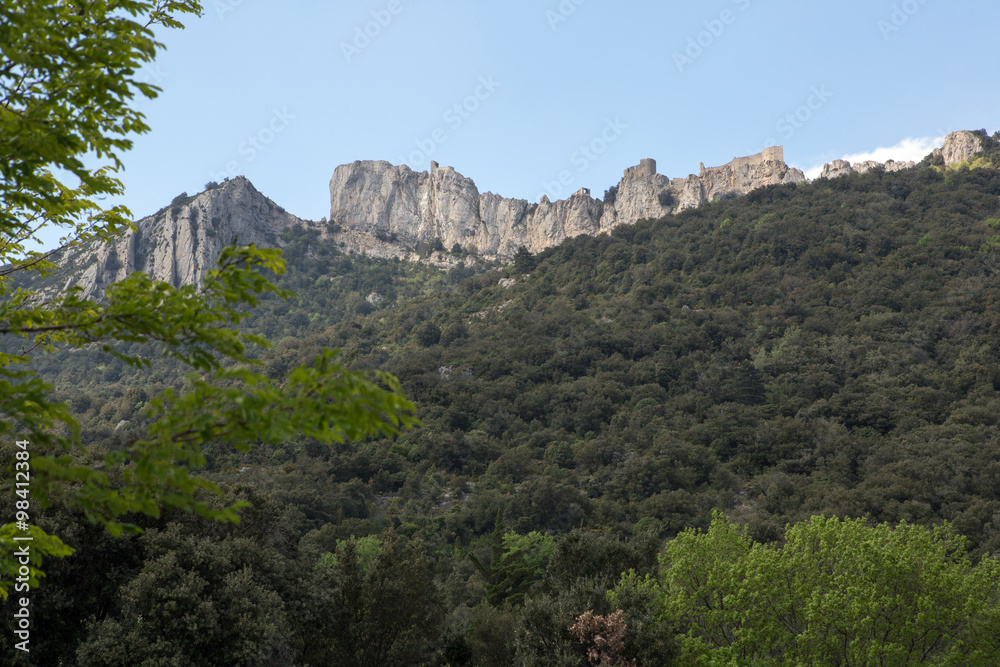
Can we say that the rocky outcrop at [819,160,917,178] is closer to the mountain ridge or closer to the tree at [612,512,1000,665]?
the mountain ridge

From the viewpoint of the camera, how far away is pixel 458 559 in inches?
968

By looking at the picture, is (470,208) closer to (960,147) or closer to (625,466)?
(960,147)

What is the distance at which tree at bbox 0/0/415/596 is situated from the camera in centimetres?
300

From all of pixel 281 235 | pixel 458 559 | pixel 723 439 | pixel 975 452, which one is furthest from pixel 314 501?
pixel 281 235

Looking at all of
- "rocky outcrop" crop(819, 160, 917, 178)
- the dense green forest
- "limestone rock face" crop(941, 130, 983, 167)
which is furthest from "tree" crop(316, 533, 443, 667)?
"limestone rock face" crop(941, 130, 983, 167)

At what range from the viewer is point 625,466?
30.3 m

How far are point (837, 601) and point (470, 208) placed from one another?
299 ft

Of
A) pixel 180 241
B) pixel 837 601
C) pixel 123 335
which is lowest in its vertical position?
pixel 837 601

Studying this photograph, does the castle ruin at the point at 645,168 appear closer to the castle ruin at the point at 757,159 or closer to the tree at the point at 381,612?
the castle ruin at the point at 757,159

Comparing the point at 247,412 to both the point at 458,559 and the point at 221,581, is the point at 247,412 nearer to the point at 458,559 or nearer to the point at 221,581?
the point at 221,581

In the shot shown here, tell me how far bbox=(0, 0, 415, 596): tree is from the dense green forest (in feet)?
9.09

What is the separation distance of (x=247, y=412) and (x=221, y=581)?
11136 millimetres

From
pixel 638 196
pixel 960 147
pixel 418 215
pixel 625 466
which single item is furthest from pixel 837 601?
pixel 418 215

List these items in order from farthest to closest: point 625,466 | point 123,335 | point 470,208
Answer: point 470,208
point 625,466
point 123,335
